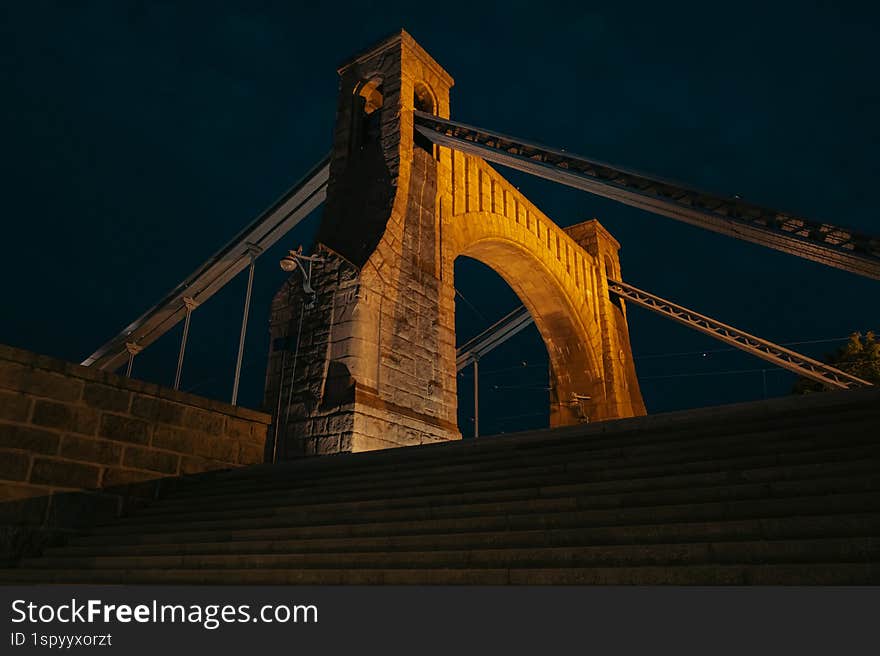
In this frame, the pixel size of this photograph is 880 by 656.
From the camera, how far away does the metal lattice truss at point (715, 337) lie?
1698 cm

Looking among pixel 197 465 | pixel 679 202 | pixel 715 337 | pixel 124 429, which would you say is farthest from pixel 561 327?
pixel 124 429

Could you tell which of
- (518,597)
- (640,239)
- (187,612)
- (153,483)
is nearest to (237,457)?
(153,483)

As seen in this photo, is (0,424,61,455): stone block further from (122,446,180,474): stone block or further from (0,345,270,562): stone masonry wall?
(122,446,180,474): stone block

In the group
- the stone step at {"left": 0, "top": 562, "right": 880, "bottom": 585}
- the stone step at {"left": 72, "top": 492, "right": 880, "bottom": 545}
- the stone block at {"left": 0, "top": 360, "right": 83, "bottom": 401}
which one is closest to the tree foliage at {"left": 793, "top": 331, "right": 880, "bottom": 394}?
the stone step at {"left": 72, "top": 492, "right": 880, "bottom": 545}

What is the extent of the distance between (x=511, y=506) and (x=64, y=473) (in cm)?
440

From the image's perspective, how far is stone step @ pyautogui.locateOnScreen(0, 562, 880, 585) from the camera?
9.27ft

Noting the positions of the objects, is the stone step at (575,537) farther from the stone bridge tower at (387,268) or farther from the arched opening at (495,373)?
the arched opening at (495,373)

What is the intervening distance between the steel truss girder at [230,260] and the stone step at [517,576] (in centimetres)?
1073

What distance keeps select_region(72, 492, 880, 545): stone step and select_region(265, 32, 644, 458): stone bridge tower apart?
4.58 meters

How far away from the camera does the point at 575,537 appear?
3656mm

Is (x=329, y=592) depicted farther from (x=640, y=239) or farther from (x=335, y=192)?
(x=640, y=239)

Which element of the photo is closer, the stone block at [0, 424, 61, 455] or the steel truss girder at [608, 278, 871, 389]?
the stone block at [0, 424, 61, 455]

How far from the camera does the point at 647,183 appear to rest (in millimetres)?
10656

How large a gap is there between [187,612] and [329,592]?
774mm
